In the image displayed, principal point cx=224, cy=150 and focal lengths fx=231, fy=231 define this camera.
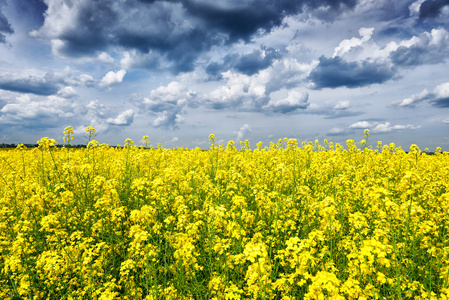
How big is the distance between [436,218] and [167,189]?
5.11 metres

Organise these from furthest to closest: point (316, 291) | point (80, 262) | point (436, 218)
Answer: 1. point (436, 218)
2. point (80, 262)
3. point (316, 291)

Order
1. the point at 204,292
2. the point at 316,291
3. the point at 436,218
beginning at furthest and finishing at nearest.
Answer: the point at 436,218 < the point at 204,292 < the point at 316,291

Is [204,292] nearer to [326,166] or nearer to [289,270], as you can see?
[289,270]

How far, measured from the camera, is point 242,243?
3678 mm

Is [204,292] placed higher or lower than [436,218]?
lower

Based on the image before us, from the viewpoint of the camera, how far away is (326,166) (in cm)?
616

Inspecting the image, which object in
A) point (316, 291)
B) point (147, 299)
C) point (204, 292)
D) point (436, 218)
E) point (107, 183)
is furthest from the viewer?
point (107, 183)

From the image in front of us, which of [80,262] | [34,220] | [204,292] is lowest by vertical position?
[204,292]

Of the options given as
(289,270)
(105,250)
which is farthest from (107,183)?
(289,270)

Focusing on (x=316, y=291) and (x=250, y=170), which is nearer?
(x=316, y=291)

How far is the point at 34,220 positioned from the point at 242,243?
5245 millimetres

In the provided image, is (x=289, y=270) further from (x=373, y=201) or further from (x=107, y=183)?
(x=107, y=183)

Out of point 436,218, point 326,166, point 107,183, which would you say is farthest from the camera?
point 326,166

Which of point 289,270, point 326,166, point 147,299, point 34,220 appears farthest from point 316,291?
point 34,220
